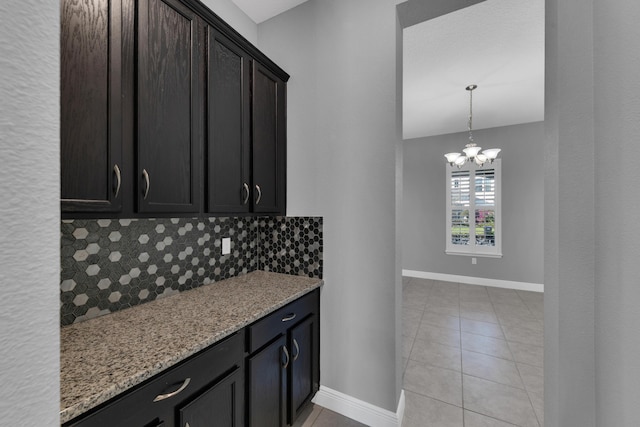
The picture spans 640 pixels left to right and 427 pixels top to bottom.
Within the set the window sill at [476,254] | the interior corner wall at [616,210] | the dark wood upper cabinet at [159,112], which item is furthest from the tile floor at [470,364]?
the dark wood upper cabinet at [159,112]

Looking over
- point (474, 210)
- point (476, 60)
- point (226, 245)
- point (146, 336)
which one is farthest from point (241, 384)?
point (474, 210)

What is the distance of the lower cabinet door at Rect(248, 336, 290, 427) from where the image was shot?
1307 millimetres

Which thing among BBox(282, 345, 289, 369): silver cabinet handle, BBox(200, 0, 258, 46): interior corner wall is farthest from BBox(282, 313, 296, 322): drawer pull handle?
BBox(200, 0, 258, 46): interior corner wall

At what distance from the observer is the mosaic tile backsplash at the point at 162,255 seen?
1.19m

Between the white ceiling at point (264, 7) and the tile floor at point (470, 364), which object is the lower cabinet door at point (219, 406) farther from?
the white ceiling at point (264, 7)

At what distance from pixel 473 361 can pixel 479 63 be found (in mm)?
2977

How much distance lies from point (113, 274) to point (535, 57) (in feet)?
12.7

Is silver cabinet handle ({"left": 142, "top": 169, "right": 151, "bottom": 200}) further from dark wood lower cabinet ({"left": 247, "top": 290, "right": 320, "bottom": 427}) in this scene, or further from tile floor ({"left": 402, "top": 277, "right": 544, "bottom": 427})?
tile floor ({"left": 402, "top": 277, "right": 544, "bottom": 427})

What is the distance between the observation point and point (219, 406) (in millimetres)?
1136

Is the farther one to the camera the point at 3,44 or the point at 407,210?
the point at 407,210

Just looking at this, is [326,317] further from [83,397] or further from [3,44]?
[3,44]

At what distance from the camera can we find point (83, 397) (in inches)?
28.6

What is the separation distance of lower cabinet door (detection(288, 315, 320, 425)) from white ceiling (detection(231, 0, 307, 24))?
92.6 inches

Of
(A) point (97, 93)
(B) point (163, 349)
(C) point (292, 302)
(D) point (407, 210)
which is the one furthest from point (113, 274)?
(D) point (407, 210)
